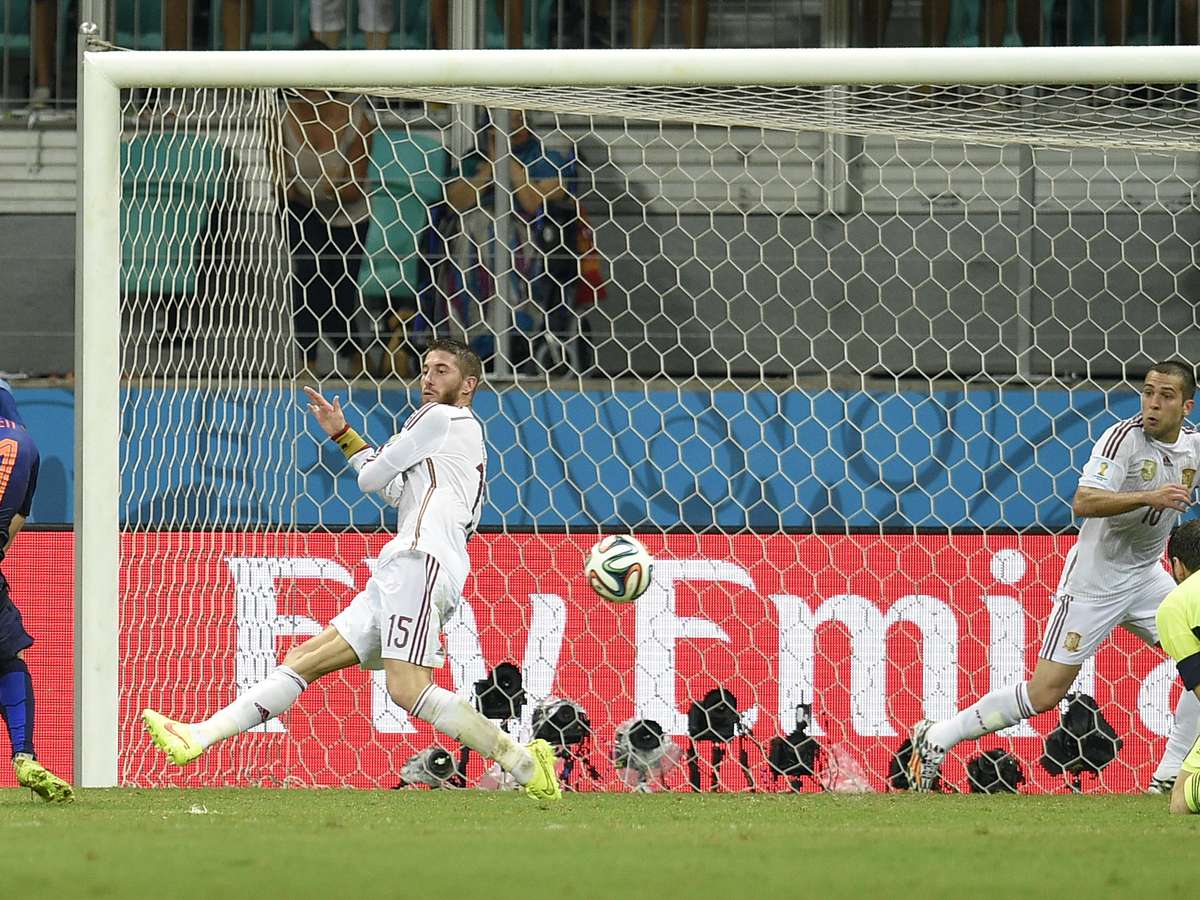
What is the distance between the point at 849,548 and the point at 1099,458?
1.24 m

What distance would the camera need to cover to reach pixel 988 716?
23.0 feet

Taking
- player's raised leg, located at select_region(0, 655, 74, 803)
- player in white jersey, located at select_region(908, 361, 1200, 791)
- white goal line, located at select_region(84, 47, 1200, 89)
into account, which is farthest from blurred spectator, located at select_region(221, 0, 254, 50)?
player in white jersey, located at select_region(908, 361, 1200, 791)

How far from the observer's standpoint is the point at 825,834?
509 centimetres

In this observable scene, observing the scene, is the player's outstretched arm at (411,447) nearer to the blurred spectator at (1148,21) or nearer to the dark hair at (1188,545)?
the dark hair at (1188,545)

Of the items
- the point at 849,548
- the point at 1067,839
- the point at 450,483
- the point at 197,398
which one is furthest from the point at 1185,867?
the point at 197,398

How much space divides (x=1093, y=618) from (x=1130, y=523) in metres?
0.39

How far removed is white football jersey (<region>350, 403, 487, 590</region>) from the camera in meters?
6.16

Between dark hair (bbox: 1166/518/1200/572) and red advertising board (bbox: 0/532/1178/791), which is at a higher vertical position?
dark hair (bbox: 1166/518/1200/572)

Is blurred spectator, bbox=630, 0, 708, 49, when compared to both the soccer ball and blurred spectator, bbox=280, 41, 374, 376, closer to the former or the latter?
blurred spectator, bbox=280, 41, 374, 376

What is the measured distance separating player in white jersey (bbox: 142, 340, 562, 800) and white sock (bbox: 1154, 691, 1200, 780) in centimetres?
239

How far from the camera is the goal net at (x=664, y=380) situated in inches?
299

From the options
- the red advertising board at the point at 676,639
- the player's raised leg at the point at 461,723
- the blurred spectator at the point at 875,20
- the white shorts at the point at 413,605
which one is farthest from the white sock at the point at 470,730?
the blurred spectator at the point at 875,20

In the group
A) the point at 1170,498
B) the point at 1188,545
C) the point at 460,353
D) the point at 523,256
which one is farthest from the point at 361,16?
the point at 1188,545

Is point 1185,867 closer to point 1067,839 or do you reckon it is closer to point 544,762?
point 1067,839
